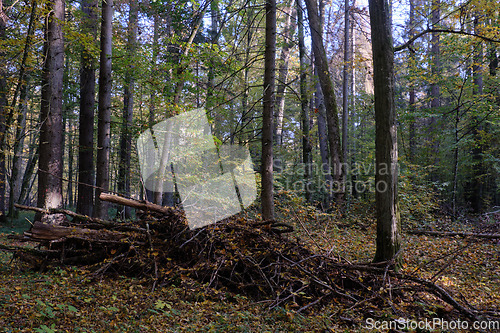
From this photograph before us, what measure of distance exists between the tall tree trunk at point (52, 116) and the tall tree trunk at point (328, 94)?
7.59m

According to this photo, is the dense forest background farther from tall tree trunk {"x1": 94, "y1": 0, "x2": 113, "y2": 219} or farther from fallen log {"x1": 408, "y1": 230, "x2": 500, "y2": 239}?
fallen log {"x1": 408, "y1": 230, "x2": 500, "y2": 239}

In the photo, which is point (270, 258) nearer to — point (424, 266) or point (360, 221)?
point (424, 266)

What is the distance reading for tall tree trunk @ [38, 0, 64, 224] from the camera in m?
7.50

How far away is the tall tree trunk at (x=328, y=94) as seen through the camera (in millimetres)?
10234

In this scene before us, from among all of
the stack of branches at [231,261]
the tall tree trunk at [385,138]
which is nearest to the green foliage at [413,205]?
the tall tree trunk at [385,138]

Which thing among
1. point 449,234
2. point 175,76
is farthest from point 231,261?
point 449,234

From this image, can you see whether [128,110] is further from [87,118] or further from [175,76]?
[175,76]

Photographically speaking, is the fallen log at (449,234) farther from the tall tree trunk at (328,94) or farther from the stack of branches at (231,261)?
the stack of branches at (231,261)

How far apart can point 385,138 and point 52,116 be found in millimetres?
7812

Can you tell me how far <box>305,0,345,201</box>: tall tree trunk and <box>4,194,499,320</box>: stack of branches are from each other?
582 centimetres

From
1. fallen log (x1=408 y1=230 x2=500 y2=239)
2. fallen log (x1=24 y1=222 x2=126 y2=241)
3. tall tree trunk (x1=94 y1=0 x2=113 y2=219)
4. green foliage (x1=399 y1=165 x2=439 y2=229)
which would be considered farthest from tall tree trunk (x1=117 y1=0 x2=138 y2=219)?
fallen log (x1=408 y1=230 x2=500 y2=239)

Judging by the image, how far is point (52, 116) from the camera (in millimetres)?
7562

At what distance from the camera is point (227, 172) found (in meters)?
11.3

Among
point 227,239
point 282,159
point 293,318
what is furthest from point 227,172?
point 293,318
